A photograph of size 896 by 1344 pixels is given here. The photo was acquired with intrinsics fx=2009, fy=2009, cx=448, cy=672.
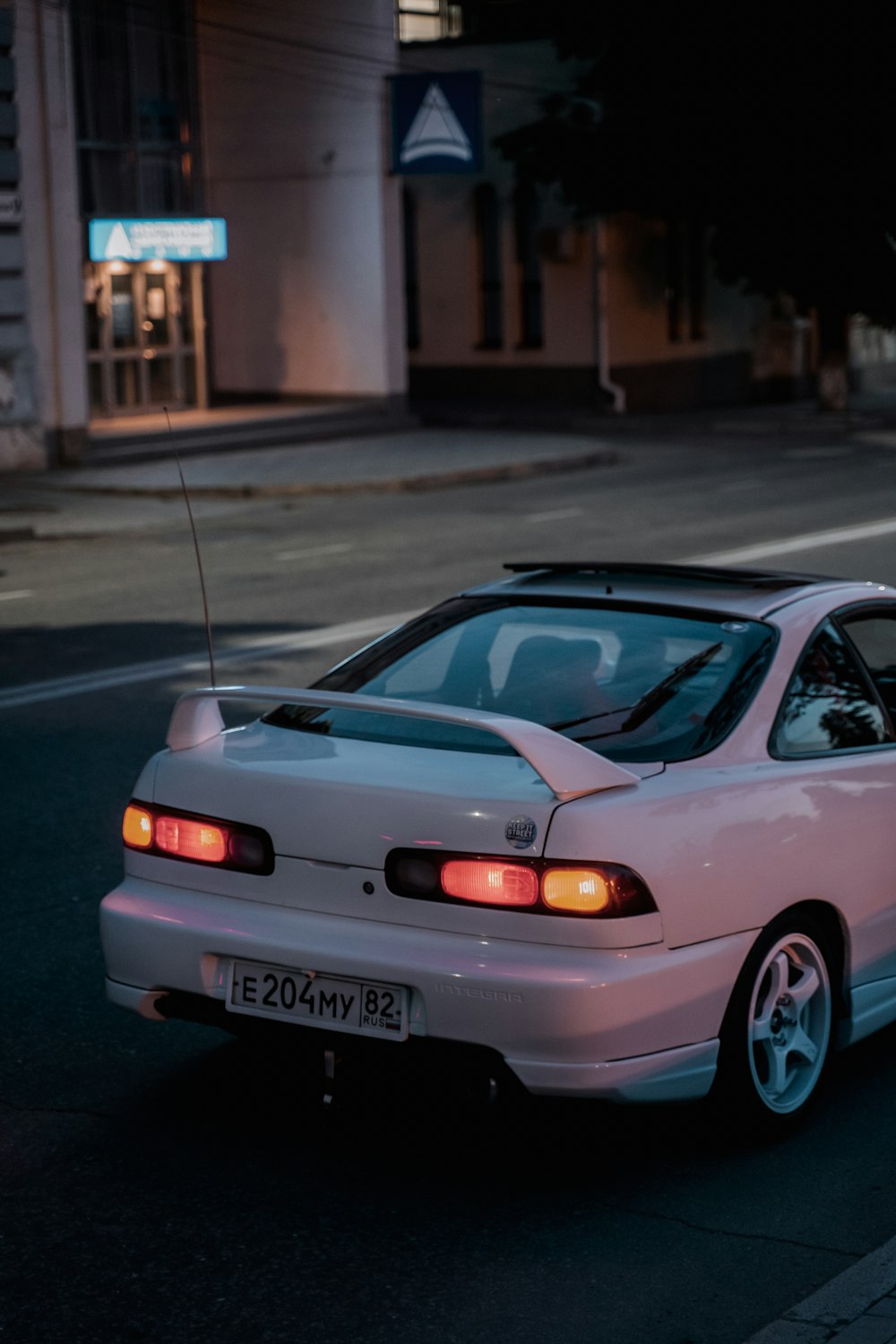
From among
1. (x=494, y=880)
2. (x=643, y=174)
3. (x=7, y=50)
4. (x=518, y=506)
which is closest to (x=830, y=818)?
(x=494, y=880)

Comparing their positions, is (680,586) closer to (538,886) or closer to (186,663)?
(538,886)

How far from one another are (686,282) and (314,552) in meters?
22.7

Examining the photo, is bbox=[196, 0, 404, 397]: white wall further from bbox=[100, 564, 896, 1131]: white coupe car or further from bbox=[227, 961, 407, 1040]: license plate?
bbox=[227, 961, 407, 1040]: license plate

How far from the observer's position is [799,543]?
59.7 feet

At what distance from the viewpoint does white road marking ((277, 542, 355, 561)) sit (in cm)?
1831

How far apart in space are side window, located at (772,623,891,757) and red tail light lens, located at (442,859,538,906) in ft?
3.16

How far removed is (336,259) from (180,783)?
2987 cm

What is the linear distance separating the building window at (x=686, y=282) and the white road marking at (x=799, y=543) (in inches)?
783

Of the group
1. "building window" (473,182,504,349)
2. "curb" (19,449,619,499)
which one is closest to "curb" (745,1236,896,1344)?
"curb" (19,449,619,499)

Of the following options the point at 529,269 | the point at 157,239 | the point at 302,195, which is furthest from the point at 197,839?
the point at 529,269

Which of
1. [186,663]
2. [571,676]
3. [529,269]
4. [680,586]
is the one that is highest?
[529,269]

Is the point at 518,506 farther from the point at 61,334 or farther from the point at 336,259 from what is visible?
the point at 336,259

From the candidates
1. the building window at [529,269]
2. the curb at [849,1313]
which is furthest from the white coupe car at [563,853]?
the building window at [529,269]

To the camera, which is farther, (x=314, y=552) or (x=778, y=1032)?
(x=314, y=552)
